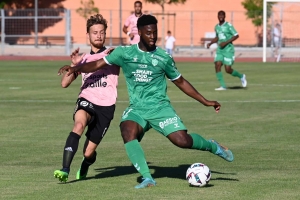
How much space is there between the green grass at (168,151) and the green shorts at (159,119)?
2.16 feet

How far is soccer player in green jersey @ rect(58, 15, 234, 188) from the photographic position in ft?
29.1

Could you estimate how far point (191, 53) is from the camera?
5378cm

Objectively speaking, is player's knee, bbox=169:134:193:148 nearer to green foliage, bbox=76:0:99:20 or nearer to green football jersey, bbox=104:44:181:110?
green football jersey, bbox=104:44:181:110

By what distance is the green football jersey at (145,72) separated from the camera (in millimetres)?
8984

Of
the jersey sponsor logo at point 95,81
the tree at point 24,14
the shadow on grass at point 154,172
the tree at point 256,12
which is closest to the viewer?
the jersey sponsor logo at point 95,81

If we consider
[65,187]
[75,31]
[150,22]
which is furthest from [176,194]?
[75,31]

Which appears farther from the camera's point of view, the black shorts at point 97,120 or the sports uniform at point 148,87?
the black shorts at point 97,120

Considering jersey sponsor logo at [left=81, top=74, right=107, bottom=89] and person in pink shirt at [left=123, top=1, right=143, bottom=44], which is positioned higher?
person in pink shirt at [left=123, top=1, right=143, bottom=44]

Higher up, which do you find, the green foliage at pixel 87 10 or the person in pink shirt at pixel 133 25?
the green foliage at pixel 87 10

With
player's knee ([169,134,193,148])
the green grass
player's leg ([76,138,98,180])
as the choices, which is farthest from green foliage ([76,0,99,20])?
player's knee ([169,134,193,148])

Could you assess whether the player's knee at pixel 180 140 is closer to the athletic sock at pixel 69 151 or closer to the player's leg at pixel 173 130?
the player's leg at pixel 173 130

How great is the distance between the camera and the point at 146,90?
903 centimetres

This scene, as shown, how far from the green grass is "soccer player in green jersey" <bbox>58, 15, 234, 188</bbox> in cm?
53

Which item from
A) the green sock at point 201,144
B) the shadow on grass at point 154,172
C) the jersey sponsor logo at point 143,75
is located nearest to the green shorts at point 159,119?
the green sock at point 201,144
